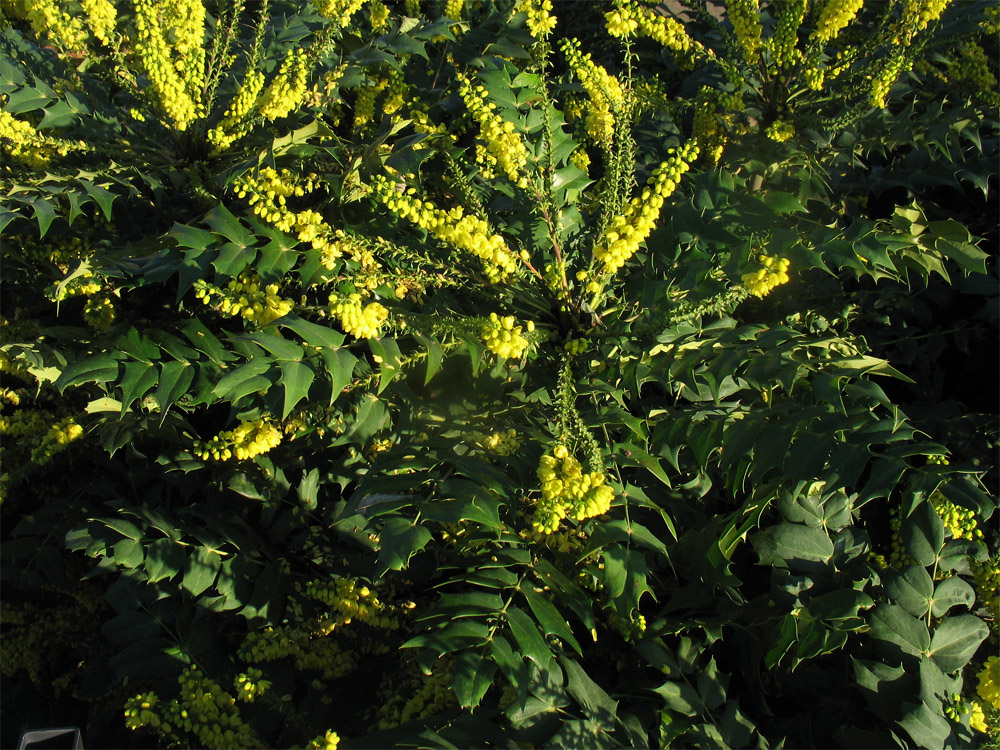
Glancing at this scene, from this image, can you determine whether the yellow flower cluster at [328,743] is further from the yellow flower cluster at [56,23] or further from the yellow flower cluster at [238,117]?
the yellow flower cluster at [56,23]

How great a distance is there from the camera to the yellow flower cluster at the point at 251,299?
5.59ft

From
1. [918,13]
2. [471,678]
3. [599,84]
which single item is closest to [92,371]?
[471,678]

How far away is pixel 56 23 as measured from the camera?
218 centimetres

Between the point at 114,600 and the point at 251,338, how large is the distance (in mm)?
1063

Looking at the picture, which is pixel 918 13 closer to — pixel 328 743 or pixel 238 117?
pixel 238 117

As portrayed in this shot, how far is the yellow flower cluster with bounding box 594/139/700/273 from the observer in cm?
171

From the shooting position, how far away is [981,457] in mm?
2137

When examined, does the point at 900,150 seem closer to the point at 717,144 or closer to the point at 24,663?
the point at 717,144

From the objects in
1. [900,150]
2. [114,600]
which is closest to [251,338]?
[114,600]

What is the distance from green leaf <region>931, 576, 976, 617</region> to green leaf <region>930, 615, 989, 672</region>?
0.09 feet

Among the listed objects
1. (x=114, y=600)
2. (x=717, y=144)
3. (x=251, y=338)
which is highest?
(x=717, y=144)

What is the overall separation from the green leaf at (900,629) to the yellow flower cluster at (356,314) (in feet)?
4.23

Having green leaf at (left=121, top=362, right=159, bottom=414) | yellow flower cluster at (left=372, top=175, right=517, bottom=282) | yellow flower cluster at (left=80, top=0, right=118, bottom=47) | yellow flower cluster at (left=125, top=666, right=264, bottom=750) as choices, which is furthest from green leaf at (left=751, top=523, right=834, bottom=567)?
yellow flower cluster at (left=80, top=0, right=118, bottom=47)

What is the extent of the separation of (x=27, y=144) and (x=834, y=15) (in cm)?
238
